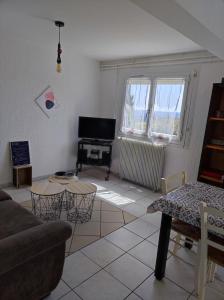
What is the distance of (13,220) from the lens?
1.83 m

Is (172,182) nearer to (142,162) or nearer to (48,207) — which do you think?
(48,207)

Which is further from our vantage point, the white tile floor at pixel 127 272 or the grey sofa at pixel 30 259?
the white tile floor at pixel 127 272

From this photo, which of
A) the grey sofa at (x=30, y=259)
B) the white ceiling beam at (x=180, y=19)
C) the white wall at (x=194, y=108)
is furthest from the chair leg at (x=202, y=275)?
the white wall at (x=194, y=108)

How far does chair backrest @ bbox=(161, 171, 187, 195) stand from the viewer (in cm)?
200

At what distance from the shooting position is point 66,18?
7.95 feet

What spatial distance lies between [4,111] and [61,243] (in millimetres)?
2634

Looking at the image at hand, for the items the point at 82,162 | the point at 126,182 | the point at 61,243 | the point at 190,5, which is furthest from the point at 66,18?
the point at 126,182

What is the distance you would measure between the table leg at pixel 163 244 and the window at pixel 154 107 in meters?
2.12

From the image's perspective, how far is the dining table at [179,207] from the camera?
1.65 meters

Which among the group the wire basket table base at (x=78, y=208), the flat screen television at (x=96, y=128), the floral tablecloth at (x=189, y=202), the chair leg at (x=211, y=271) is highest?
the flat screen television at (x=96, y=128)

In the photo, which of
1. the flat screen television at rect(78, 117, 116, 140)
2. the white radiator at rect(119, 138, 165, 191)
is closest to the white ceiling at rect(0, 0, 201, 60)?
the flat screen television at rect(78, 117, 116, 140)

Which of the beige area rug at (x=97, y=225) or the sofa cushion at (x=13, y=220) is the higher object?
the sofa cushion at (x=13, y=220)

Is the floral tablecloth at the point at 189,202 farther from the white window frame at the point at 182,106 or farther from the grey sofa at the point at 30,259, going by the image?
the white window frame at the point at 182,106

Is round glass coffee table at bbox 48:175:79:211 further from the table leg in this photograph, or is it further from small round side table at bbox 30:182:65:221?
the table leg
